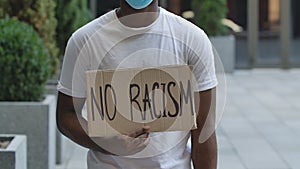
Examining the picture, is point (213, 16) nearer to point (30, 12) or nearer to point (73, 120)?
point (30, 12)

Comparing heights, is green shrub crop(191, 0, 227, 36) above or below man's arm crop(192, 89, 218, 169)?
above

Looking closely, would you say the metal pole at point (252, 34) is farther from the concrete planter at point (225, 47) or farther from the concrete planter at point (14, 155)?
the concrete planter at point (14, 155)

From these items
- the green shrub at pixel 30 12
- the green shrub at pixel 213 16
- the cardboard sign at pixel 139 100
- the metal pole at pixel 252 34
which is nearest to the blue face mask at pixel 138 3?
the cardboard sign at pixel 139 100

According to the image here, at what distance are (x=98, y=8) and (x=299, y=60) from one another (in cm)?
481

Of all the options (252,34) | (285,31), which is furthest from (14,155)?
(285,31)

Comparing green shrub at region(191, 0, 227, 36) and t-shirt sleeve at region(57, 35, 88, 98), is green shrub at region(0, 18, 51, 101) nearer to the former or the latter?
t-shirt sleeve at region(57, 35, 88, 98)

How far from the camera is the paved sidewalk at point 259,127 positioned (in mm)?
7066

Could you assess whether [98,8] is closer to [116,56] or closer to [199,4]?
[199,4]

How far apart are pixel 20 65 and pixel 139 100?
12.4 feet

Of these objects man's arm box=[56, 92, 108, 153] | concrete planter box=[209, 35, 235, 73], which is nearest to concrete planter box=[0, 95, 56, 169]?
man's arm box=[56, 92, 108, 153]

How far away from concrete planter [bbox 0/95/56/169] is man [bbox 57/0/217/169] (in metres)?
3.43

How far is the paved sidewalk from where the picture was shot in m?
7.07

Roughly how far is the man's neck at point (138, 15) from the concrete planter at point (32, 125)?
3.55m

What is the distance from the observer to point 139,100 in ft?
7.47
